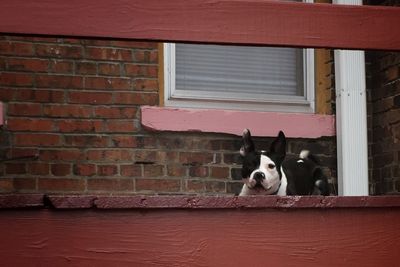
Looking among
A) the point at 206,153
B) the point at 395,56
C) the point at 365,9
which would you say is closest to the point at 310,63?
the point at 395,56

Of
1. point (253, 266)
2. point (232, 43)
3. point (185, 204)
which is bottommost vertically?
point (253, 266)

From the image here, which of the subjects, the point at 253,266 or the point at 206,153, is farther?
the point at 206,153

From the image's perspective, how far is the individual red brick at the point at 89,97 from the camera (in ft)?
15.5

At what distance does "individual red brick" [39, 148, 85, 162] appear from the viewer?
4.64 m

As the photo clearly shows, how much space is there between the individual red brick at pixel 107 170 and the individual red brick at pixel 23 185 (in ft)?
1.35

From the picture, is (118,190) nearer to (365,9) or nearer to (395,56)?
(395,56)

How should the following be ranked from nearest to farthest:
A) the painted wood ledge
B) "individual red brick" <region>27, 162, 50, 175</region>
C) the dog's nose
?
1. the painted wood ledge
2. the dog's nose
3. "individual red brick" <region>27, 162, 50, 175</region>

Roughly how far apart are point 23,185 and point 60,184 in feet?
0.73

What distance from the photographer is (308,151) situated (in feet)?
16.6

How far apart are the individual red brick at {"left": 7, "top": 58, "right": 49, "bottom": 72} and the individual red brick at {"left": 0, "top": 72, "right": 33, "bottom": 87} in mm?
38

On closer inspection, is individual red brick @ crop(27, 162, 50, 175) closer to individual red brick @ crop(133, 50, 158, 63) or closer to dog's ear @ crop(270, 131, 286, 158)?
individual red brick @ crop(133, 50, 158, 63)

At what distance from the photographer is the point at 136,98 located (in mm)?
4812

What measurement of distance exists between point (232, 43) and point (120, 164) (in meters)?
2.48

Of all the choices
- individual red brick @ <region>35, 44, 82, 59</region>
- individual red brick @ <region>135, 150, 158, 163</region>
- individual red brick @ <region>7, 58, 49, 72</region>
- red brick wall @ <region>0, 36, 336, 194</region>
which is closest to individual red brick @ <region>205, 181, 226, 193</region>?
red brick wall @ <region>0, 36, 336, 194</region>
